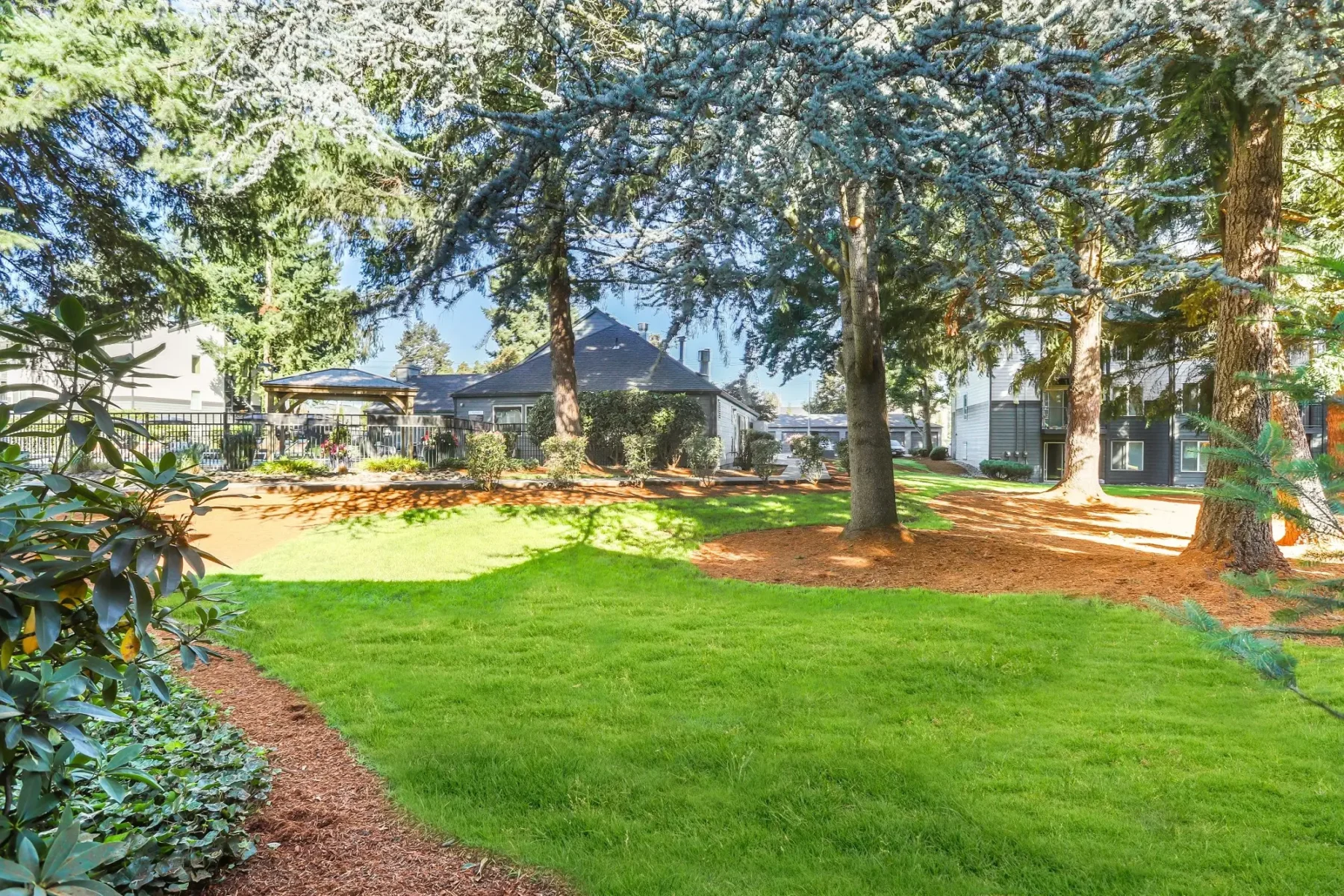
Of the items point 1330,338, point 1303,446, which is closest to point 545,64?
point 1330,338

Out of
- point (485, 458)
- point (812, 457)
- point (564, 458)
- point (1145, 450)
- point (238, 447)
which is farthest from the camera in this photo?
point (1145, 450)

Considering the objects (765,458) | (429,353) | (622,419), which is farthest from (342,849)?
(429,353)

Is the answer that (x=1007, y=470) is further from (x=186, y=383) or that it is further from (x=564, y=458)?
(x=186, y=383)

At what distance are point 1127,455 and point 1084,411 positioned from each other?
1593 centimetres

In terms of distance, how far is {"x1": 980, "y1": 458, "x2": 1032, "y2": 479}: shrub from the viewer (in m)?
27.2

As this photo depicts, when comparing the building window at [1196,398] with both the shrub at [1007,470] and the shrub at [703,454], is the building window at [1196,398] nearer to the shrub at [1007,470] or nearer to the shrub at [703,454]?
the shrub at [703,454]

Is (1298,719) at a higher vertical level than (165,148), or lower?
lower

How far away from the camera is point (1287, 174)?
1129 cm

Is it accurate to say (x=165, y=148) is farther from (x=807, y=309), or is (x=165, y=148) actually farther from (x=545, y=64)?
(x=807, y=309)

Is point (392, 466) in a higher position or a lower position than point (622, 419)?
lower

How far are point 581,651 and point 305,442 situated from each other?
53.9 ft

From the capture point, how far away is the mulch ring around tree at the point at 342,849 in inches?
103

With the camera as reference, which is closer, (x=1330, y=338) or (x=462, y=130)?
(x=1330, y=338)

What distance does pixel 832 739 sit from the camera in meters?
3.70
